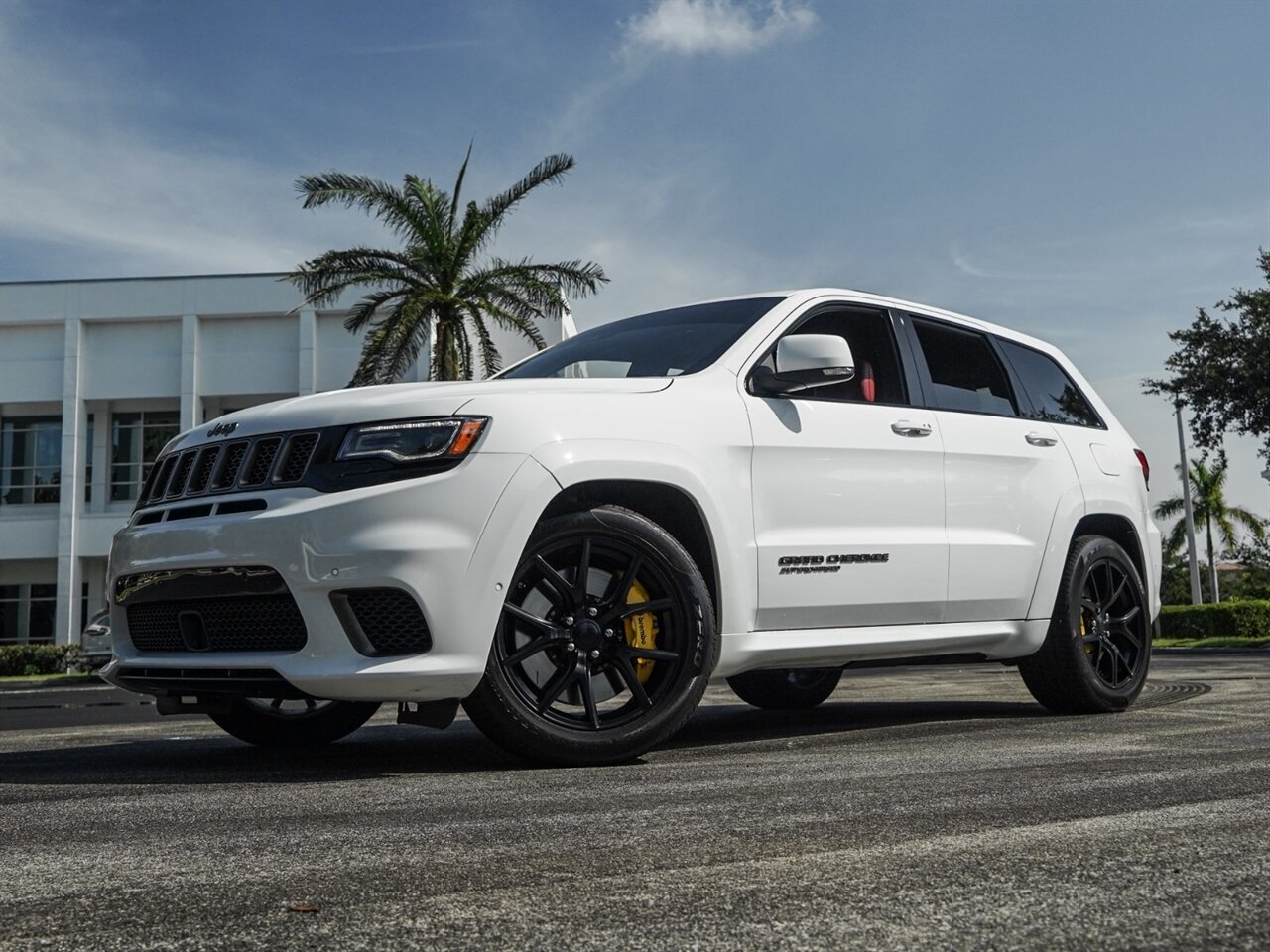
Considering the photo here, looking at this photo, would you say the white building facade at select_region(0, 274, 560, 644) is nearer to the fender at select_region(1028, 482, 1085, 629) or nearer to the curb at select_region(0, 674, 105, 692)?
the curb at select_region(0, 674, 105, 692)

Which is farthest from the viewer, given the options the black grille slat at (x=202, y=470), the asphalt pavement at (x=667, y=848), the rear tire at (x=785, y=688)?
the rear tire at (x=785, y=688)

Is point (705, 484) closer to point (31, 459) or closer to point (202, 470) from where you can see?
point (202, 470)

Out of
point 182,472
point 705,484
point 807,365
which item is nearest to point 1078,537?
point 807,365

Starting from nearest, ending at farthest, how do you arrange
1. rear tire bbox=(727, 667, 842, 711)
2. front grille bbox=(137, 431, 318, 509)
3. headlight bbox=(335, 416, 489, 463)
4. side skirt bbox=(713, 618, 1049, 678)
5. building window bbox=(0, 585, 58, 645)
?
headlight bbox=(335, 416, 489, 463)
front grille bbox=(137, 431, 318, 509)
side skirt bbox=(713, 618, 1049, 678)
rear tire bbox=(727, 667, 842, 711)
building window bbox=(0, 585, 58, 645)

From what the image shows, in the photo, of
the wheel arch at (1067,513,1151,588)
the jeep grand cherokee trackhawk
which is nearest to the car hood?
the jeep grand cherokee trackhawk

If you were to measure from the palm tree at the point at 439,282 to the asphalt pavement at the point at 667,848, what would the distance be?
18626 millimetres

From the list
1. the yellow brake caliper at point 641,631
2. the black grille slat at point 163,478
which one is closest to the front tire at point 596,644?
the yellow brake caliper at point 641,631

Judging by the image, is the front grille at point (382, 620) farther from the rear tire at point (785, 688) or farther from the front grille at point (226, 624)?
the rear tire at point (785, 688)

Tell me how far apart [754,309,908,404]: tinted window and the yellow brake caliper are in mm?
1427

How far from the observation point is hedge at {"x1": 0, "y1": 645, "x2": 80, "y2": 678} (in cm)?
3012

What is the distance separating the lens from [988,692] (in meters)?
8.22

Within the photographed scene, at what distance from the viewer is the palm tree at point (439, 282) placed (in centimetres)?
2289

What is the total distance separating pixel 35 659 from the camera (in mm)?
30281

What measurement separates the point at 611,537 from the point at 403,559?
725 millimetres
